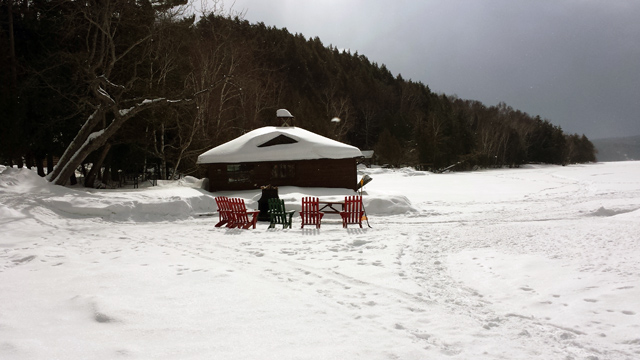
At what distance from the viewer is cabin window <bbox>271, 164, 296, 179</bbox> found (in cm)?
2394

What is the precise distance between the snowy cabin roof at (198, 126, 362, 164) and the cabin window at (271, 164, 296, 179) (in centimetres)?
108

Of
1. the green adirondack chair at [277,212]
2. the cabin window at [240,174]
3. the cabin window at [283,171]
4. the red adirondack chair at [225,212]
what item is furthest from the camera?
the cabin window at [283,171]

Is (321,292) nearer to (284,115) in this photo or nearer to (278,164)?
(278,164)

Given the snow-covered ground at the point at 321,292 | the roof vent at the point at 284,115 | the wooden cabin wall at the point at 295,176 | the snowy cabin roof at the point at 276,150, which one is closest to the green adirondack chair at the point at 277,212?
the snow-covered ground at the point at 321,292

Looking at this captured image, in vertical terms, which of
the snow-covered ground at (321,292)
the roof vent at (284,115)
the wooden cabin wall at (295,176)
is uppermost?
the roof vent at (284,115)

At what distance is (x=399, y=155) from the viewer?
61031 millimetres

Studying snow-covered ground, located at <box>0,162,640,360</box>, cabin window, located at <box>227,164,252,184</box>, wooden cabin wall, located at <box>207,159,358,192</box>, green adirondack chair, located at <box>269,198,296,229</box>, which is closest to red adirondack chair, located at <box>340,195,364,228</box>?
snow-covered ground, located at <box>0,162,640,360</box>

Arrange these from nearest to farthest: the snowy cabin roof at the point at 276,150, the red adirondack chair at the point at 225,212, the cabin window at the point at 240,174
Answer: the red adirondack chair at the point at 225,212
the snowy cabin roof at the point at 276,150
the cabin window at the point at 240,174

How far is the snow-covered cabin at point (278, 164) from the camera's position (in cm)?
2317

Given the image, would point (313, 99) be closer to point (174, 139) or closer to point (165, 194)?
point (174, 139)

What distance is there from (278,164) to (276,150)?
104 cm

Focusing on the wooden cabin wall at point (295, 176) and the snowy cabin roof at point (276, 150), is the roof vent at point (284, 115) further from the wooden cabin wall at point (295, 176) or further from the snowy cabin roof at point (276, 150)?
the wooden cabin wall at point (295, 176)

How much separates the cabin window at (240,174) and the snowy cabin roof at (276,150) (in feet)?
3.75

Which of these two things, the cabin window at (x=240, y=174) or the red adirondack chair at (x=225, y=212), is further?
the cabin window at (x=240, y=174)
